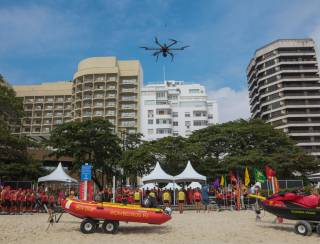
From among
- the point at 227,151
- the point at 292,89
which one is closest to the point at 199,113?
the point at 292,89

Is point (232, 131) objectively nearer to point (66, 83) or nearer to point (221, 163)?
point (221, 163)

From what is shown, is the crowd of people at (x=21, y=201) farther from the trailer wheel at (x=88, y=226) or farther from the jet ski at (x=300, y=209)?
the jet ski at (x=300, y=209)

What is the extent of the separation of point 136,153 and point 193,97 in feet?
179

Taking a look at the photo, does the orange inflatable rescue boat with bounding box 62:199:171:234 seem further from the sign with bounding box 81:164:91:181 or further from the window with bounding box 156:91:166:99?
the window with bounding box 156:91:166:99

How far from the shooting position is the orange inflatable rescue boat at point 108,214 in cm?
1261

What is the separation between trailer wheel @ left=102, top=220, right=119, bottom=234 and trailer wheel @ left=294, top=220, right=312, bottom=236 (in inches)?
266

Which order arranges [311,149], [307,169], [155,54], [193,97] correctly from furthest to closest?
[193,97], [311,149], [307,169], [155,54]

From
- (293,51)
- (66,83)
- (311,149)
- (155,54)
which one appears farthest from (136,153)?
(66,83)

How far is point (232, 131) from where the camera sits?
155ft

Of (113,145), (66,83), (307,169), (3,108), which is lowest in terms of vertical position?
(307,169)

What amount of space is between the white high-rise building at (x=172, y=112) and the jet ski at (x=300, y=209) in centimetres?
6977

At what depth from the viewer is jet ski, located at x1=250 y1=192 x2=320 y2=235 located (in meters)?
12.2

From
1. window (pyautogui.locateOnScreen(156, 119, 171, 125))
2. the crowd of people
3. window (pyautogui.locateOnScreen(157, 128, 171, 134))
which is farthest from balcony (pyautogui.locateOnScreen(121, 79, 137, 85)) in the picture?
the crowd of people

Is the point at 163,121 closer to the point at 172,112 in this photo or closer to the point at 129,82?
the point at 172,112
